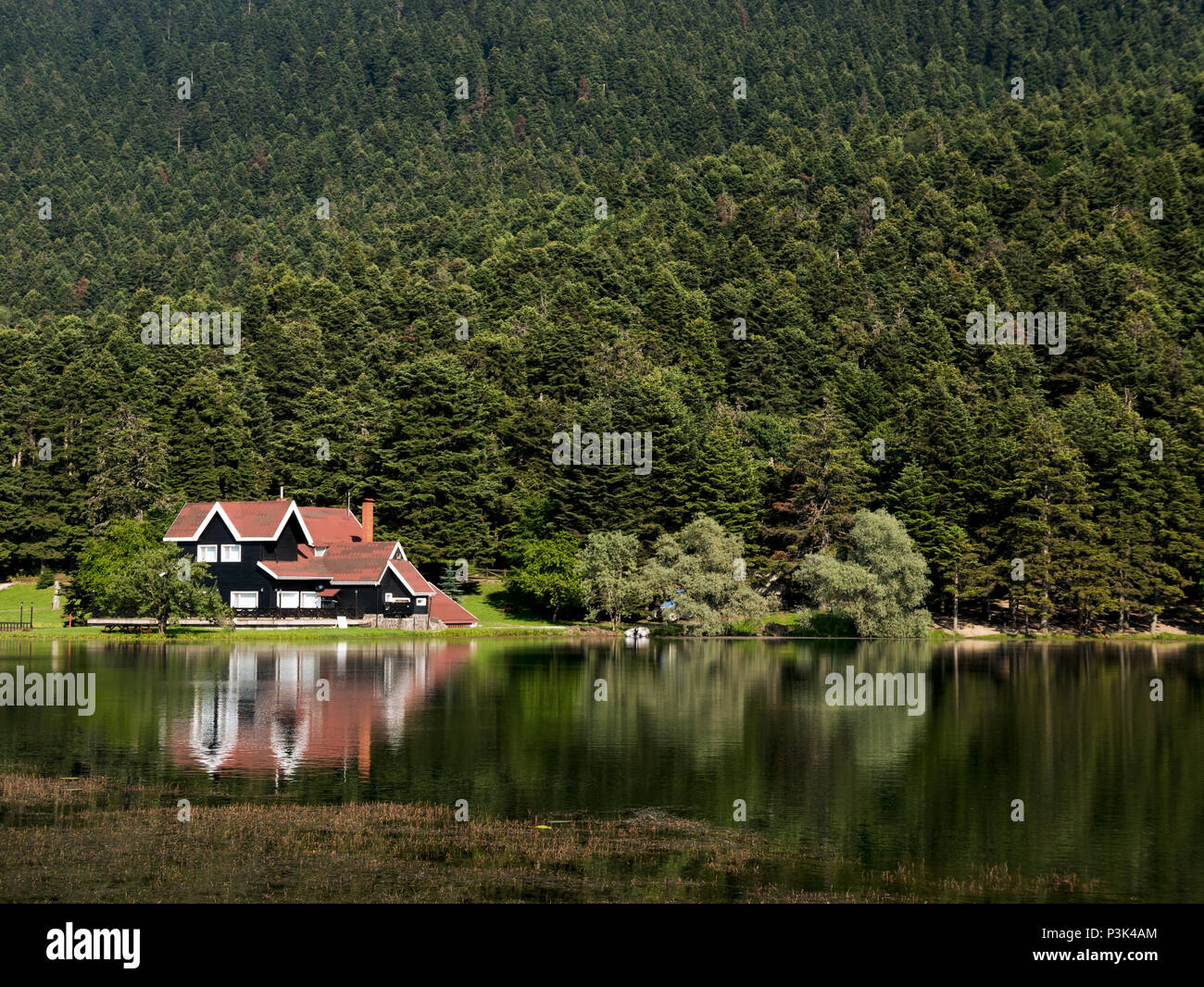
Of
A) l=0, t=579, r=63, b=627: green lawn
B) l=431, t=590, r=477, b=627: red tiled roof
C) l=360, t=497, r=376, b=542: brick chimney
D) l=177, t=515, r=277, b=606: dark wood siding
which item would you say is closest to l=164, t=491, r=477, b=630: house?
l=177, t=515, r=277, b=606: dark wood siding

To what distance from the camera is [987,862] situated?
30.5 m

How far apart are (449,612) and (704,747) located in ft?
206

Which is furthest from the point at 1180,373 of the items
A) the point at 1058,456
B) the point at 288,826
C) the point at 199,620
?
the point at 288,826

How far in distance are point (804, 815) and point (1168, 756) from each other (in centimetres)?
1780

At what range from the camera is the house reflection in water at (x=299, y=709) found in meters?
A: 42.2

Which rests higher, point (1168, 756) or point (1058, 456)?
point (1058, 456)

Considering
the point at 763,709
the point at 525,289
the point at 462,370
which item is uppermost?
the point at 525,289

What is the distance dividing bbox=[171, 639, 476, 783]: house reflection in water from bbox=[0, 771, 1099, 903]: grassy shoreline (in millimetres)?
6637

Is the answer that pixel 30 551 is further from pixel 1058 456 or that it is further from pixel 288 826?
pixel 288 826

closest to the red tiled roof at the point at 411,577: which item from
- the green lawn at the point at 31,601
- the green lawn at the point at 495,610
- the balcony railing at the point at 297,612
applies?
the balcony railing at the point at 297,612

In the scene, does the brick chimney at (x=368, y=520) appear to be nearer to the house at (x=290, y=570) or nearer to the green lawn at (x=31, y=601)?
the house at (x=290, y=570)

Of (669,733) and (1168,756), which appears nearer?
(1168,756)

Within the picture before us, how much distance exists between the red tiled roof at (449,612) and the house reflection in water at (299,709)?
21.3 m
